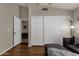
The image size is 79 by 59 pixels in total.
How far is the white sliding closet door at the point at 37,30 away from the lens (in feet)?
22.9

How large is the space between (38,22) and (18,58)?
625 cm

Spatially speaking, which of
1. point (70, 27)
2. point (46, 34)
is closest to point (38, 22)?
point (46, 34)

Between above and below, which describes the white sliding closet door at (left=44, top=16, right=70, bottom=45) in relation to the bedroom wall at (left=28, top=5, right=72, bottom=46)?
below

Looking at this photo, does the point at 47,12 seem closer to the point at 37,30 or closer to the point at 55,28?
the point at 55,28

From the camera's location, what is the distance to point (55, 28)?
7.16m

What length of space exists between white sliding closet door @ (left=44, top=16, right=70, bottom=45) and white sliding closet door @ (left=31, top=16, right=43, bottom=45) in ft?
0.82

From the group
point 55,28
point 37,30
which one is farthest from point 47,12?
point 37,30

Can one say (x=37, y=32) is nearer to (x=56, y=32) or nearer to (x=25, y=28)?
(x=56, y=32)

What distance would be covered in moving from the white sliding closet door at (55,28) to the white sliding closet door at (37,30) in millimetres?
251

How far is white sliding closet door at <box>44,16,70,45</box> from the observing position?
279 inches

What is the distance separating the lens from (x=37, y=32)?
7.05 m

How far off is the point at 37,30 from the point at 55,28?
3.57 feet

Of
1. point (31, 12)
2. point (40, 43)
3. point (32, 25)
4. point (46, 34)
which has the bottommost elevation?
point (40, 43)

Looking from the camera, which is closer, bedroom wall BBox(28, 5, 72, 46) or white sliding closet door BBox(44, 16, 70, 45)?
bedroom wall BBox(28, 5, 72, 46)
